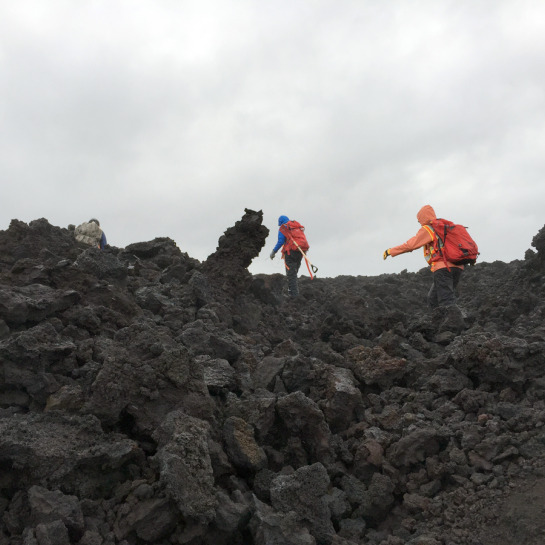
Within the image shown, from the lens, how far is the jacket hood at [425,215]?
33.8 ft

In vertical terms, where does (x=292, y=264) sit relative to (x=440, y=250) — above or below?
above

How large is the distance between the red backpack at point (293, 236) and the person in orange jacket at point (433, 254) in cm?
490

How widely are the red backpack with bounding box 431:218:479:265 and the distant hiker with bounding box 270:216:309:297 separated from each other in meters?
5.40

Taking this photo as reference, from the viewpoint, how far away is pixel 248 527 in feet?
13.5

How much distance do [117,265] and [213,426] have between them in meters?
4.77

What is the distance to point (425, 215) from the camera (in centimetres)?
1037

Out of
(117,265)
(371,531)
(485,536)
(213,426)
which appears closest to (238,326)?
(117,265)

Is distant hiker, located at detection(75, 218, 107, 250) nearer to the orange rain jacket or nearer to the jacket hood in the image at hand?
the orange rain jacket

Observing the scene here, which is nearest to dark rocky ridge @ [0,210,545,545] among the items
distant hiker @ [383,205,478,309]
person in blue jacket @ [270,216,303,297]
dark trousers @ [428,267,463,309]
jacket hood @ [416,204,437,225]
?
dark trousers @ [428,267,463,309]

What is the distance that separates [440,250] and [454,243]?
0.99 ft

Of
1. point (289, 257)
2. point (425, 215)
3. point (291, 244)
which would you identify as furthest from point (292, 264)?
point (425, 215)

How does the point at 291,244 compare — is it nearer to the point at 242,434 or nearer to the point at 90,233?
the point at 90,233

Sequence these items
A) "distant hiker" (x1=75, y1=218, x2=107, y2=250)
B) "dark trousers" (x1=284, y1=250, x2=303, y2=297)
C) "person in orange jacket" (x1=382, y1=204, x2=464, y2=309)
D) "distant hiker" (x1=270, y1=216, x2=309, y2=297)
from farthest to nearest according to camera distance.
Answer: "distant hiker" (x1=270, y1=216, x2=309, y2=297) → "dark trousers" (x1=284, y1=250, x2=303, y2=297) → "distant hiker" (x1=75, y1=218, x2=107, y2=250) → "person in orange jacket" (x1=382, y1=204, x2=464, y2=309)

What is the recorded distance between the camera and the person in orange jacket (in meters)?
10.2
